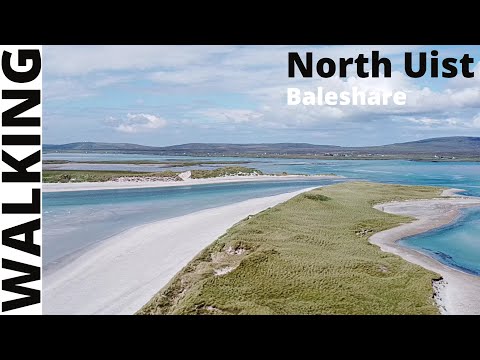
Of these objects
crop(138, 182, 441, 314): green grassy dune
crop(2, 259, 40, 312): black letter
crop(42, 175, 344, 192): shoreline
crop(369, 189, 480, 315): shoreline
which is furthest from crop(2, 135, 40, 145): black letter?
crop(42, 175, 344, 192): shoreline

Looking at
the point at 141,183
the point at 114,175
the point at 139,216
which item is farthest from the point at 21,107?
the point at 114,175

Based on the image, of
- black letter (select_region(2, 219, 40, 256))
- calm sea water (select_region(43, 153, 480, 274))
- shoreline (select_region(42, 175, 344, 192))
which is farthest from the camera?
shoreline (select_region(42, 175, 344, 192))

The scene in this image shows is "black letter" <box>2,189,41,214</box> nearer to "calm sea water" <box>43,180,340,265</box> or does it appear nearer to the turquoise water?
"calm sea water" <box>43,180,340,265</box>

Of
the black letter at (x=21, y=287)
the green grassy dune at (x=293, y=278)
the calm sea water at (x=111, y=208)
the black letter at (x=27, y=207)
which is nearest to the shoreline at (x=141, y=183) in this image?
the calm sea water at (x=111, y=208)

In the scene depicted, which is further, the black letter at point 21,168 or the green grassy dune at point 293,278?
the green grassy dune at point 293,278

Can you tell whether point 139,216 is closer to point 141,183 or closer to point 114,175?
point 141,183

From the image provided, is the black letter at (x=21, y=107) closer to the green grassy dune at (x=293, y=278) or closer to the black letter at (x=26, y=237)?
the black letter at (x=26, y=237)
